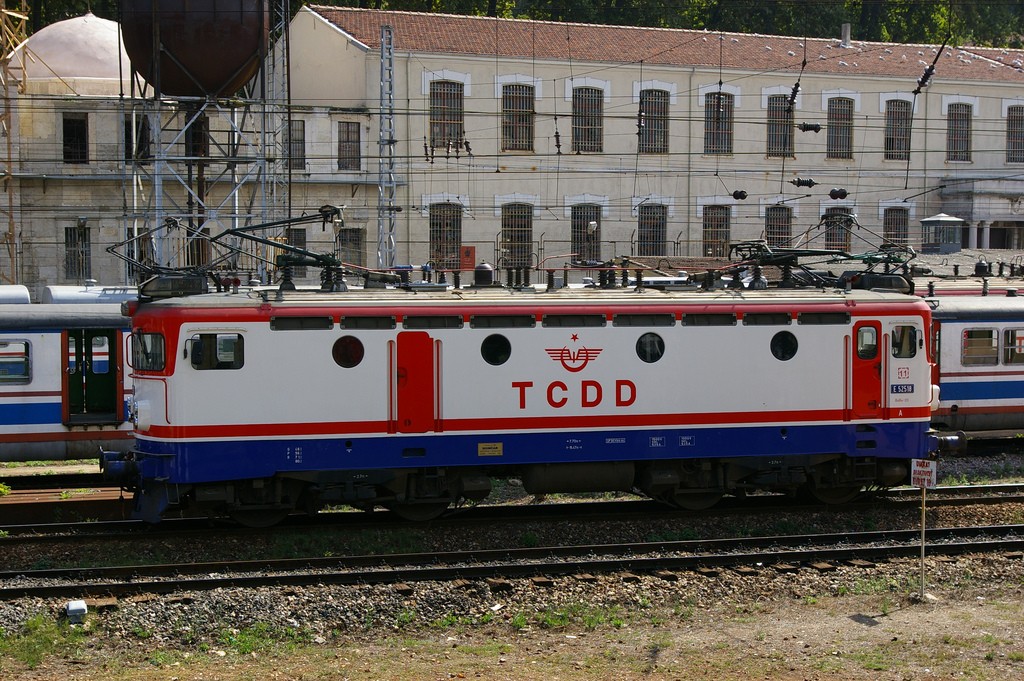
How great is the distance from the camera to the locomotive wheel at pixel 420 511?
Answer: 17.2 meters

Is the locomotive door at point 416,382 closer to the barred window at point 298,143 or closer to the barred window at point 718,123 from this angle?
the barred window at point 298,143

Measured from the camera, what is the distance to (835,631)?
1295cm

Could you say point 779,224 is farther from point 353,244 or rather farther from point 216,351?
point 216,351

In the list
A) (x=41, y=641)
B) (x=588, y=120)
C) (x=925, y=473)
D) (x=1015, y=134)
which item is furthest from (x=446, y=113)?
(x=41, y=641)

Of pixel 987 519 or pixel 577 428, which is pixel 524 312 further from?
pixel 987 519

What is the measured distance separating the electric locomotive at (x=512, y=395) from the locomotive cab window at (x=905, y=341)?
0.10 ft

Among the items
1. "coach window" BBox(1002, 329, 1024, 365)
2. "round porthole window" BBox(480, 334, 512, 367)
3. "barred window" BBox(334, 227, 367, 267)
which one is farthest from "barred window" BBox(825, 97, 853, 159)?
"round porthole window" BBox(480, 334, 512, 367)

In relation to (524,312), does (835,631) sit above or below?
below

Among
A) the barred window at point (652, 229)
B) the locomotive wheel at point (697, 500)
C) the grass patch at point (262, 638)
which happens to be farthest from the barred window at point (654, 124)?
the grass patch at point (262, 638)

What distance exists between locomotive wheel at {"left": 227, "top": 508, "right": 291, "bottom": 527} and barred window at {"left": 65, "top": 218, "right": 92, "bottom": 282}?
1059 inches

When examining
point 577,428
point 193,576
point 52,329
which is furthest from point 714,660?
point 52,329

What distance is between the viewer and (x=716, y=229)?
4528 centimetres

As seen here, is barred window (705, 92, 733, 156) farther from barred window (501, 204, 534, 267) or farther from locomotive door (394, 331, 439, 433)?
locomotive door (394, 331, 439, 433)

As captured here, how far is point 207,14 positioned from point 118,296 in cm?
989
